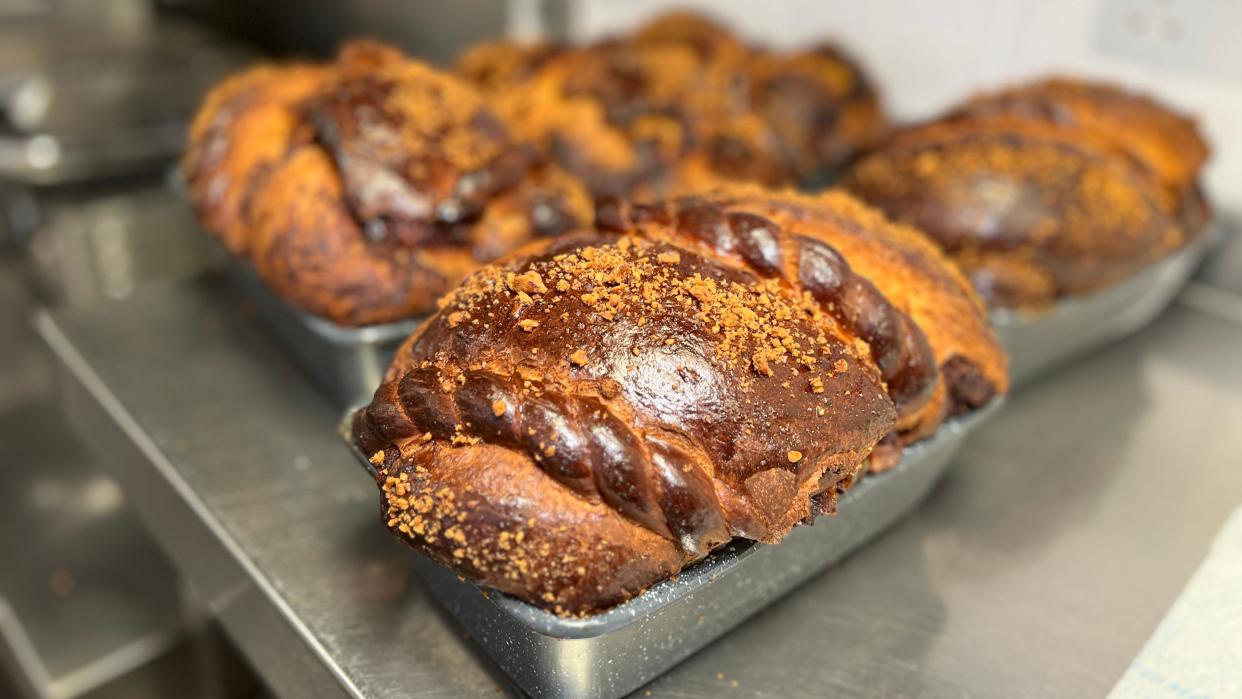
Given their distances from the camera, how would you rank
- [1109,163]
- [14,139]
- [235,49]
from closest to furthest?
[1109,163] < [14,139] < [235,49]

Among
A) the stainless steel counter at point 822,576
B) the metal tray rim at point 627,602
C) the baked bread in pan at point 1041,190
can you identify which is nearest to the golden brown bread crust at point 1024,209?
the baked bread in pan at point 1041,190

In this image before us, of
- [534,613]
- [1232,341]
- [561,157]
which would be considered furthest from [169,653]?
[1232,341]

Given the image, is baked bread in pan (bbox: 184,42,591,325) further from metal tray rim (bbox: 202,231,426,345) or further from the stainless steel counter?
the stainless steel counter

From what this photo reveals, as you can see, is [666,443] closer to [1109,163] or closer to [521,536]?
[521,536]

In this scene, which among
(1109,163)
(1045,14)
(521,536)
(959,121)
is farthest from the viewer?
(1045,14)

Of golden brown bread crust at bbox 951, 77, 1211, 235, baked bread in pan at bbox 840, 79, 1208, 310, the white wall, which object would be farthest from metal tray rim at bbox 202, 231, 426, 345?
the white wall

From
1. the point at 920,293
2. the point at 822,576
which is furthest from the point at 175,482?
the point at 920,293

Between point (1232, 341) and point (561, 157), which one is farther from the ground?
point (561, 157)
